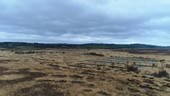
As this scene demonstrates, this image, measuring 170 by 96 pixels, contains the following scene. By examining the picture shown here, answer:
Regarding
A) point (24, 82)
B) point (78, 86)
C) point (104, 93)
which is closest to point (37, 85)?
point (24, 82)

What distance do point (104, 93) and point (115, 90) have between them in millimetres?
1856

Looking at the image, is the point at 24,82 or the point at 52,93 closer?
the point at 52,93

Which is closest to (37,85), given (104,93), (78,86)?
(78,86)

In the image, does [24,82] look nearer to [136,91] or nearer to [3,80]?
[3,80]

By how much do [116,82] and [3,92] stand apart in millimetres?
12194

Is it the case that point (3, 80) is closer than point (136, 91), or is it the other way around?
point (136, 91)

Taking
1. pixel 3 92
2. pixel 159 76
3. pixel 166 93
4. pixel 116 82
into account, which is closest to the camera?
pixel 3 92

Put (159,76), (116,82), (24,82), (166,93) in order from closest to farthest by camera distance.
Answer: (166,93)
(24,82)
(116,82)
(159,76)

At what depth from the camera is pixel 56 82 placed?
2633 centimetres

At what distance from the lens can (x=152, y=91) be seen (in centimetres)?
2391

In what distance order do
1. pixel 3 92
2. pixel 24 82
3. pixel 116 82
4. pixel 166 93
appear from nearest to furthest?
1. pixel 3 92
2. pixel 166 93
3. pixel 24 82
4. pixel 116 82

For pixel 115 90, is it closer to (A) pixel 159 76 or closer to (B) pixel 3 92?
(B) pixel 3 92

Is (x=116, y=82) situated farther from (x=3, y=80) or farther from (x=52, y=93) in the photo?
(x=3, y=80)

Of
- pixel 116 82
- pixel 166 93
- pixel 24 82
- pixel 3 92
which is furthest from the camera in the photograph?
pixel 116 82
